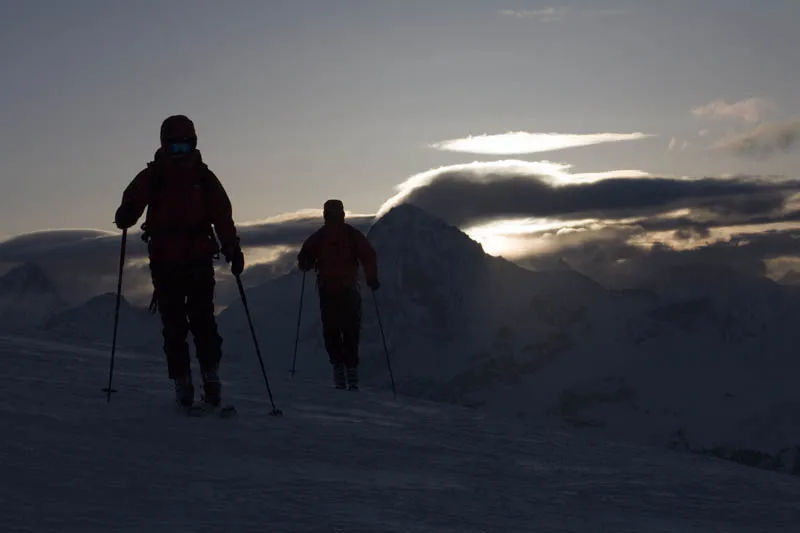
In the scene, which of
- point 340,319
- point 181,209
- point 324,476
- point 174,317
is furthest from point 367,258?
point 324,476

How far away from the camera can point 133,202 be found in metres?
8.78

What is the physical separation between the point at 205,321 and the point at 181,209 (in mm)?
1167

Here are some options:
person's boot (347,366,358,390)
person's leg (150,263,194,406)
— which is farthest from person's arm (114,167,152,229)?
person's boot (347,366,358,390)

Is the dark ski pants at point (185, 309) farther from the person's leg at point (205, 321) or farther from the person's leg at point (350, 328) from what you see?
the person's leg at point (350, 328)

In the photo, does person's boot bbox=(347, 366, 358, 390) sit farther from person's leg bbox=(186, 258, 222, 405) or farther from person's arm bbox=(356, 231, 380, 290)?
person's leg bbox=(186, 258, 222, 405)

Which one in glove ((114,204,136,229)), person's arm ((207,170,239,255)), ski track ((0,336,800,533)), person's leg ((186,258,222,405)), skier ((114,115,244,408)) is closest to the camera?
ski track ((0,336,800,533))

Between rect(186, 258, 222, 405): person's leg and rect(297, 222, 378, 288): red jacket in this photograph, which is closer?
rect(186, 258, 222, 405): person's leg

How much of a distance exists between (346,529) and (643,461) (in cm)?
471

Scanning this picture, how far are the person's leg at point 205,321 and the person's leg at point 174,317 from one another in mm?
81

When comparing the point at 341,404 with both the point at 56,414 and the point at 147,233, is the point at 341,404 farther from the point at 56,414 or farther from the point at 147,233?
the point at 56,414

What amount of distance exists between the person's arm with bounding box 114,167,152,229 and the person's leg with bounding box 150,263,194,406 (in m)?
0.55

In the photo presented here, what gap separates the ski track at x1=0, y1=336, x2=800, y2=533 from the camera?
4.81 metres

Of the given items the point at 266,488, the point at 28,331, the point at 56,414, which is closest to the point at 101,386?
the point at 56,414

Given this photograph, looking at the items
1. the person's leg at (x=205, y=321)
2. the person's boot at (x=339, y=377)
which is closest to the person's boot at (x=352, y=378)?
the person's boot at (x=339, y=377)
